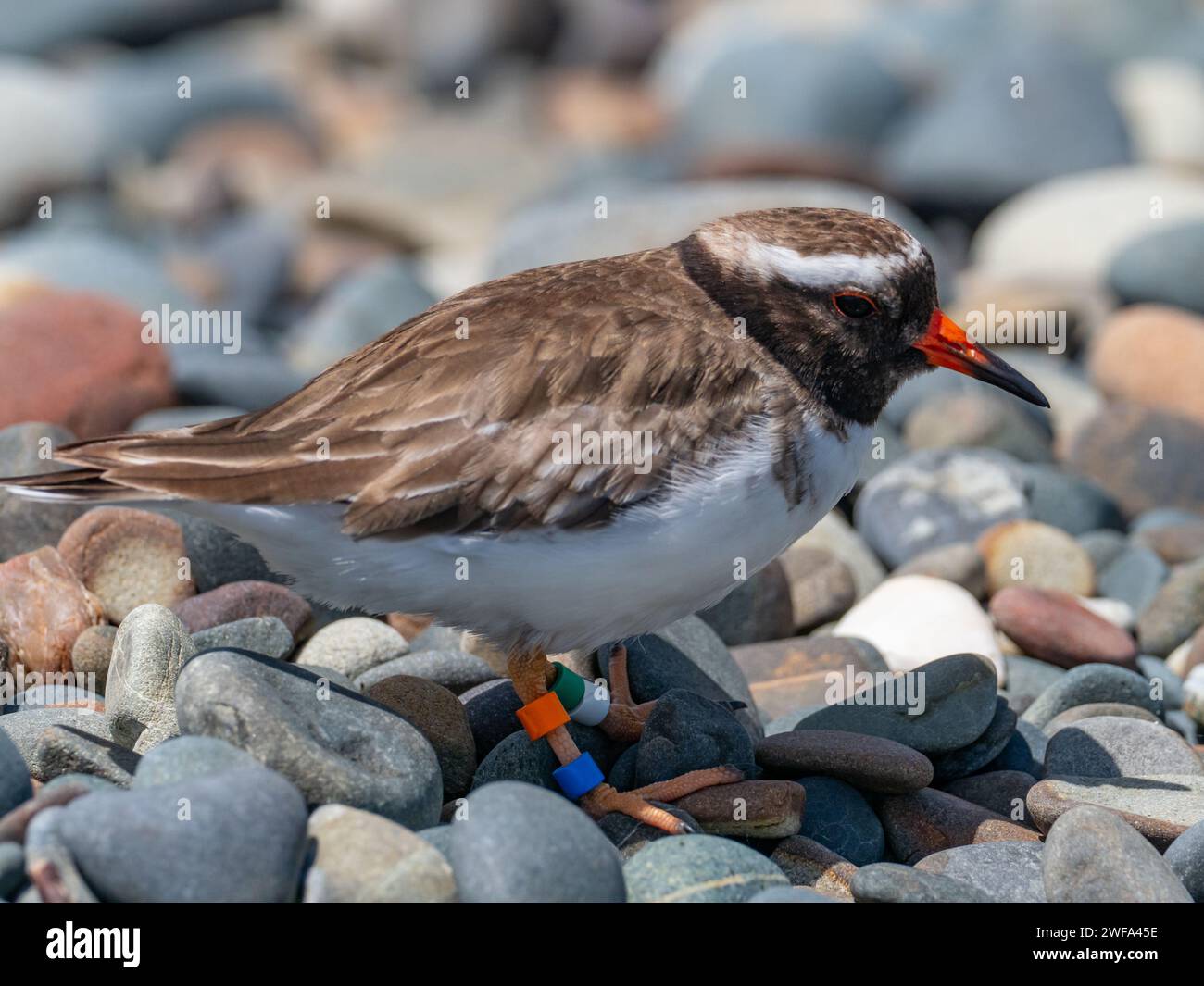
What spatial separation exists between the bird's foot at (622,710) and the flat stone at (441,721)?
687 mm

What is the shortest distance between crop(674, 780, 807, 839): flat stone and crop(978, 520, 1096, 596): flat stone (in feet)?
12.3

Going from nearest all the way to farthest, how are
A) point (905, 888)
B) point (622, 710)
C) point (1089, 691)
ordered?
1. point (905, 888)
2. point (622, 710)
3. point (1089, 691)

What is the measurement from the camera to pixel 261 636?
7.39m

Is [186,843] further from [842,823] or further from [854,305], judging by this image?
[854,305]

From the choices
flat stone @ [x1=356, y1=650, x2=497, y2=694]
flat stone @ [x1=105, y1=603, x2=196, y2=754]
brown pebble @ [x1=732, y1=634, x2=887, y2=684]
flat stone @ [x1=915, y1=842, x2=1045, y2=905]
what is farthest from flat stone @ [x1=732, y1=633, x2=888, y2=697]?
flat stone @ [x1=105, y1=603, x2=196, y2=754]

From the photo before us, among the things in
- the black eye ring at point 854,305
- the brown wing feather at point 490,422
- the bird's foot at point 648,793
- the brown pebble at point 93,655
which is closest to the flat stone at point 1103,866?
the bird's foot at point 648,793

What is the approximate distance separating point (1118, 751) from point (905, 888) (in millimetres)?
2084

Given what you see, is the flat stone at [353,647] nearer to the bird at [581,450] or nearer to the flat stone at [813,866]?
the bird at [581,450]

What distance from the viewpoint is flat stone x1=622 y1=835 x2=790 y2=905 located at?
226 inches

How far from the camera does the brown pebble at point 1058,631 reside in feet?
28.2

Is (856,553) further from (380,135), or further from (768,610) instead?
(380,135)

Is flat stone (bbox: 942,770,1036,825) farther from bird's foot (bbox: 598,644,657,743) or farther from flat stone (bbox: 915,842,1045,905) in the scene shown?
bird's foot (bbox: 598,644,657,743)

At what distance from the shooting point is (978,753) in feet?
23.9

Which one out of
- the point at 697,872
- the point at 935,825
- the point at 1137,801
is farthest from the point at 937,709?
the point at 697,872
